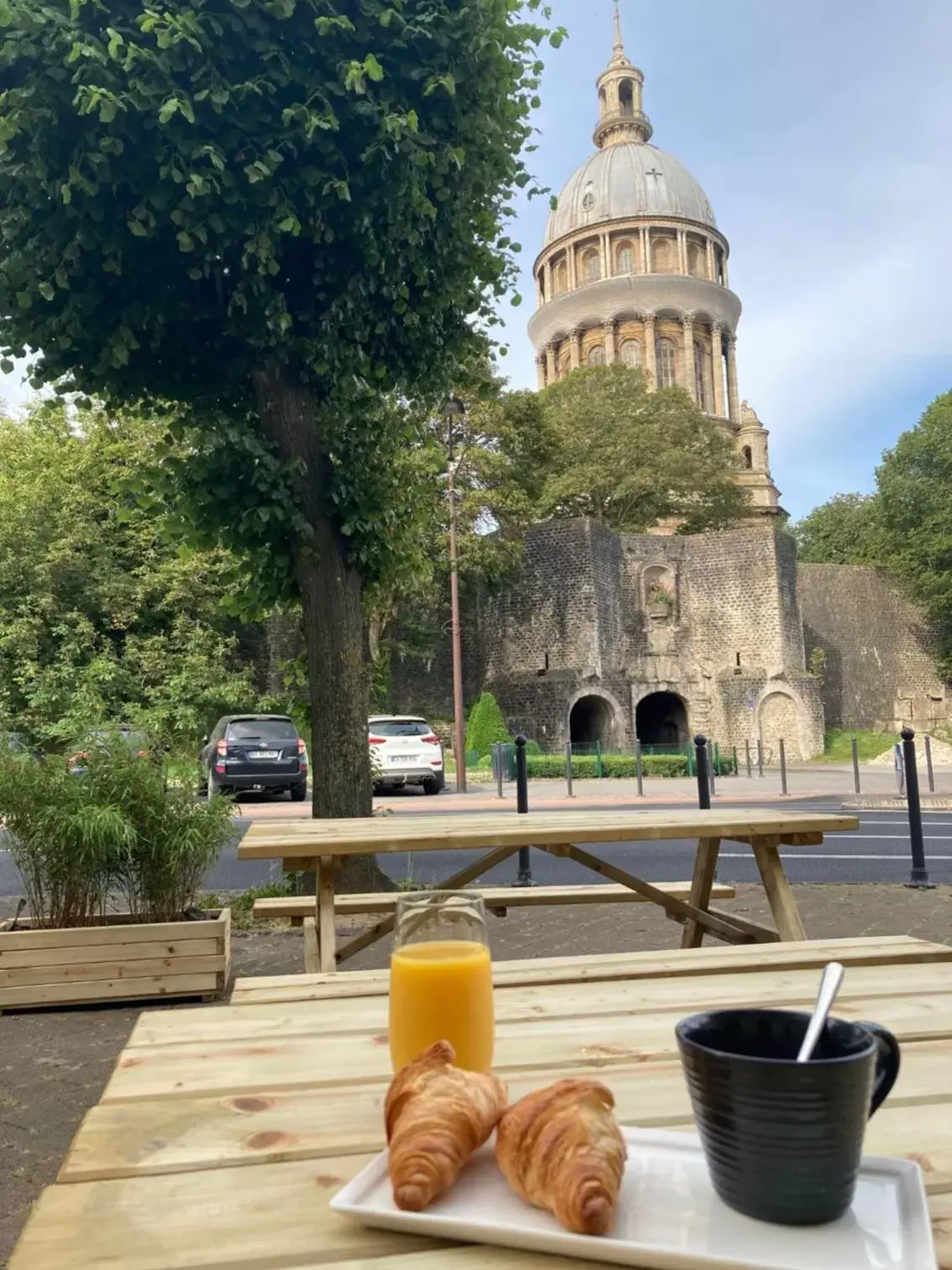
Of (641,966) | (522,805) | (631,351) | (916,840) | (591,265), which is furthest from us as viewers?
(591,265)

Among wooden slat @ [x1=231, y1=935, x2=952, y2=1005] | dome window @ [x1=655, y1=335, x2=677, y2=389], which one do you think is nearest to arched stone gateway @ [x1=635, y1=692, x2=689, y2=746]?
dome window @ [x1=655, y1=335, x2=677, y2=389]

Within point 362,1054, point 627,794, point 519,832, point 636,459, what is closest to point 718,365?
point 636,459

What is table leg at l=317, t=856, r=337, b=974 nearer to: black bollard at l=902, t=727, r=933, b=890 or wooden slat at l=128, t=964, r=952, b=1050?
wooden slat at l=128, t=964, r=952, b=1050

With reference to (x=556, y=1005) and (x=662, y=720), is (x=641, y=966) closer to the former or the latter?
(x=556, y=1005)

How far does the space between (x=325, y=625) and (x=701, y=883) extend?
3078 millimetres

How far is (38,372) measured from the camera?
597 cm

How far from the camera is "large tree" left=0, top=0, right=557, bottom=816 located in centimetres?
510

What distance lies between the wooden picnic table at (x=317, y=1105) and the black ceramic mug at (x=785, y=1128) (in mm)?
87

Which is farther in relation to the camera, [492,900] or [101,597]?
[101,597]

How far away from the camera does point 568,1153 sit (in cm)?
76

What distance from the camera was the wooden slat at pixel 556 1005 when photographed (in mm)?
1386

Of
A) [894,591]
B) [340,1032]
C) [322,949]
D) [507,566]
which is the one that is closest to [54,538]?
[507,566]

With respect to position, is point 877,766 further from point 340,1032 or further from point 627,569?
point 340,1032

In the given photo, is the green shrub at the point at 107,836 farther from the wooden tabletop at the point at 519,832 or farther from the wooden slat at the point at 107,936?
the wooden tabletop at the point at 519,832
